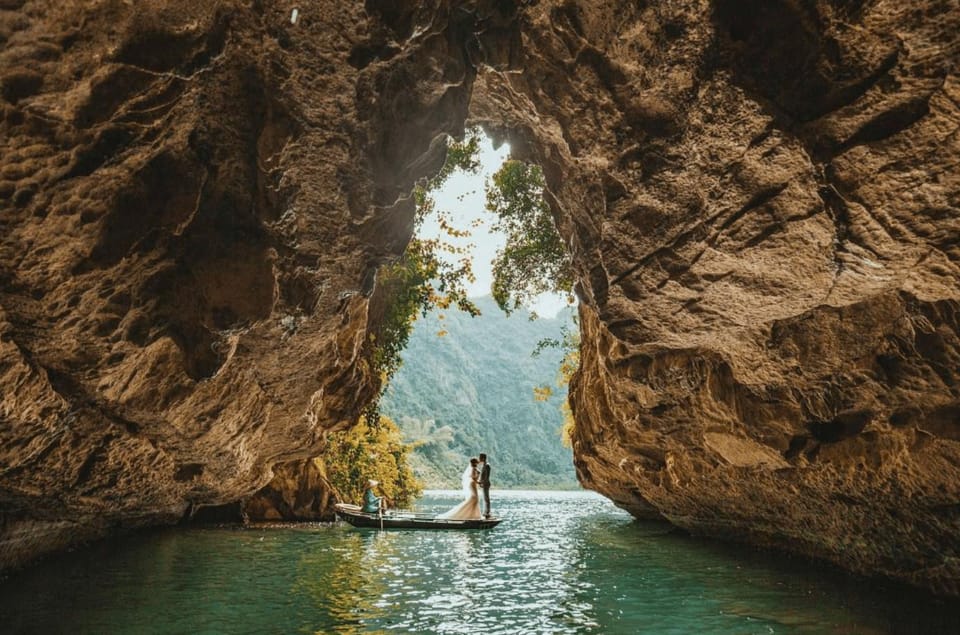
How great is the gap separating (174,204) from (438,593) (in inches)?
256

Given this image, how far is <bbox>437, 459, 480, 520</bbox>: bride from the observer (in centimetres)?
1877

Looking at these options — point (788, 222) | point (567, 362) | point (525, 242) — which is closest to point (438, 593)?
point (788, 222)

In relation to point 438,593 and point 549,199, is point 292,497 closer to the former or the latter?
point 438,593

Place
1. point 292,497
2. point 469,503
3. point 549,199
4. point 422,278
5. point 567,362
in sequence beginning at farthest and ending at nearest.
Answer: point 567,362
point 292,497
point 469,503
point 422,278
point 549,199

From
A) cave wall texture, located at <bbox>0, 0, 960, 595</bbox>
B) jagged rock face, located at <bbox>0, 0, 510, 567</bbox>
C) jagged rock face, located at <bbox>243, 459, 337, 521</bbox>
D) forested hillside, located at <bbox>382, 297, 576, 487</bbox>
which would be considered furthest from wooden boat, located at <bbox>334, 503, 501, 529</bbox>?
forested hillside, located at <bbox>382, 297, 576, 487</bbox>

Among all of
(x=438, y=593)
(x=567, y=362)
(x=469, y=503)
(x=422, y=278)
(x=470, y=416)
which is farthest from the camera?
(x=470, y=416)

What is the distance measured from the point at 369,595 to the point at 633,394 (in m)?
6.35

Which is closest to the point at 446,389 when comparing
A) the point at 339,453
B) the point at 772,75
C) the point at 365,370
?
the point at 339,453

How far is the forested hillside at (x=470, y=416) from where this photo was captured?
14112cm

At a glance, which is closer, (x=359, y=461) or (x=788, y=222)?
(x=788, y=222)

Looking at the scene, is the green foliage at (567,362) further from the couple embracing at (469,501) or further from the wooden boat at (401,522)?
the wooden boat at (401,522)

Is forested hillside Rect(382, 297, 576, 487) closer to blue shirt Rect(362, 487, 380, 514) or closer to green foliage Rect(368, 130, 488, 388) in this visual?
blue shirt Rect(362, 487, 380, 514)

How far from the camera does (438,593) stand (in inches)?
333

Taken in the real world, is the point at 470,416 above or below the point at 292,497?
above
